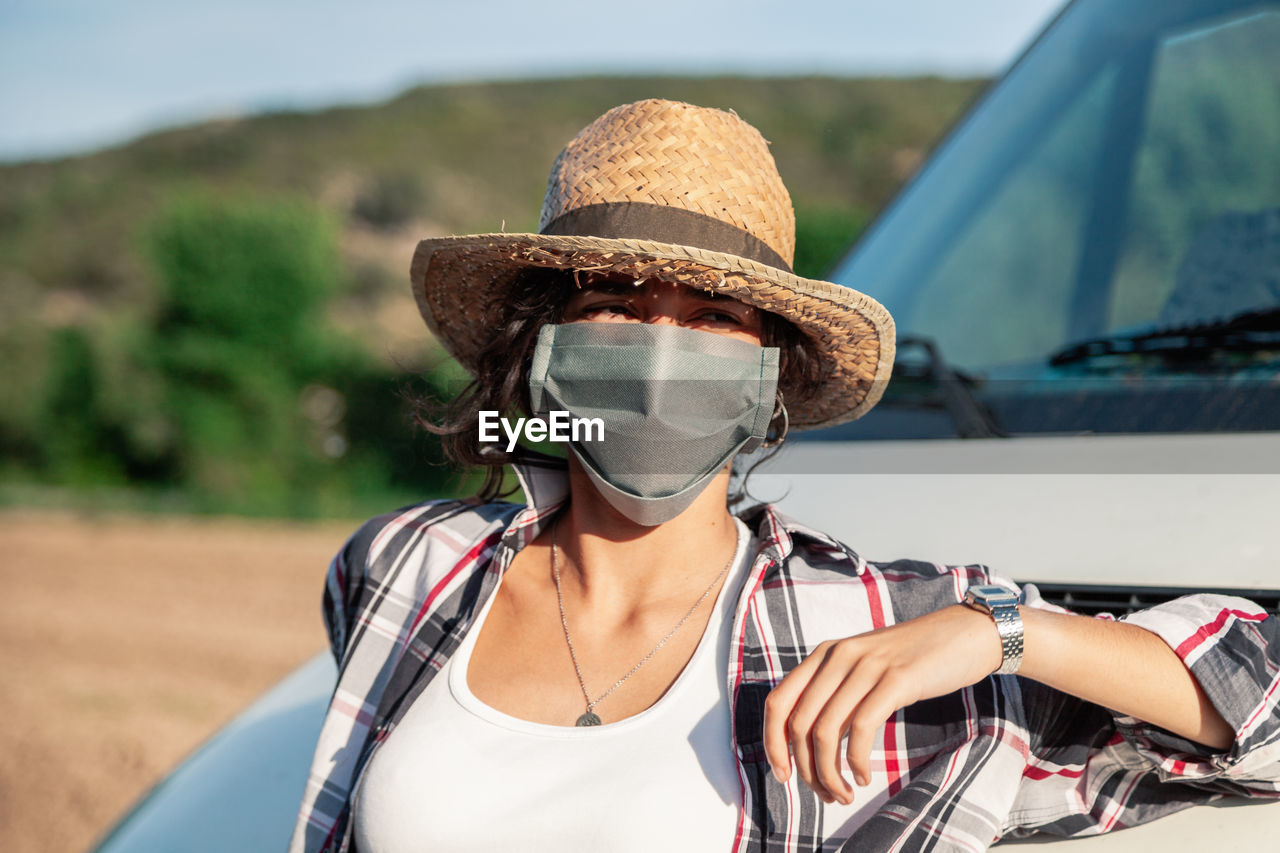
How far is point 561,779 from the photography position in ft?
5.62

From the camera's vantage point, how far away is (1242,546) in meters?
1.64

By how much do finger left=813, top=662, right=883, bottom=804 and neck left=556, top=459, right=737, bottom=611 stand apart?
0.56 metres

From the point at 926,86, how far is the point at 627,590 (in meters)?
77.9

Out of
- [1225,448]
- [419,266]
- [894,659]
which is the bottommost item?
[894,659]

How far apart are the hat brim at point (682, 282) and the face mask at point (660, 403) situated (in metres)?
0.10

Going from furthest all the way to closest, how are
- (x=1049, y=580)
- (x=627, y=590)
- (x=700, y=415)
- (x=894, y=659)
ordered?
1. (x=627, y=590)
2. (x=700, y=415)
3. (x=1049, y=580)
4. (x=894, y=659)

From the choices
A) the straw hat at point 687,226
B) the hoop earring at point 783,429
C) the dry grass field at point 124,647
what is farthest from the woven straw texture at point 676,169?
the dry grass field at point 124,647

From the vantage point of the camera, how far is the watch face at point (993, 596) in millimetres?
1527

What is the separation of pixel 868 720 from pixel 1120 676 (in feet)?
1.23

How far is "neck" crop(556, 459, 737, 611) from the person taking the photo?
2008 mm

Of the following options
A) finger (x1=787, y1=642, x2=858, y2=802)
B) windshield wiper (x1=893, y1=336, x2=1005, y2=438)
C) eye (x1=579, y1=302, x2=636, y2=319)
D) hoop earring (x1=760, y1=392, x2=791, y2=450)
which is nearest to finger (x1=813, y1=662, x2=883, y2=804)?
finger (x1=787, y1=642, x2=858, y2=802)

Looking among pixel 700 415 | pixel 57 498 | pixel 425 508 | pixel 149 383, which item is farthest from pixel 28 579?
pixel 700 415

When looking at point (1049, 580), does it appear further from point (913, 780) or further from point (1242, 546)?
point (913, 780)

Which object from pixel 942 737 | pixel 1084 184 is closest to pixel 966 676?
pixel 942 737
